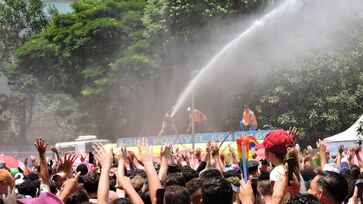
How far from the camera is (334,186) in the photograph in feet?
14.4

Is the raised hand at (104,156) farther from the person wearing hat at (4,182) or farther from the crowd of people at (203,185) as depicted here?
the person wearing hat at (4,182)

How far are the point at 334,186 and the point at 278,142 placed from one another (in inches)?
37.9

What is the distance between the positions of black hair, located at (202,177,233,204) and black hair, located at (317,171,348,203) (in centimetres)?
67

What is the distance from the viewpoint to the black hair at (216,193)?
167 inches

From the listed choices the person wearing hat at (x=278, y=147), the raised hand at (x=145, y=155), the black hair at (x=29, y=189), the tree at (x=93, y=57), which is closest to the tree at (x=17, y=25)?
the tree at (x=93, y=57)

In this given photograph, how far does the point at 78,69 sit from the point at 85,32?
2242 mm

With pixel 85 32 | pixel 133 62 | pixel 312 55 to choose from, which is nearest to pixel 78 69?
pixel 85 32

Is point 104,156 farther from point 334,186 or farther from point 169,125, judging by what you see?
point 169,125

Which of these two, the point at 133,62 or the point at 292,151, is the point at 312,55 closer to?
the point at 133,62

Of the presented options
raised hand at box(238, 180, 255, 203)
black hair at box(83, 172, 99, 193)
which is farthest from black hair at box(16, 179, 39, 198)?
raised hand at box(238, 180, 255, 203)

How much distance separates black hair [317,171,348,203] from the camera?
4.38m

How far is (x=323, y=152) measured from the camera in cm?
746

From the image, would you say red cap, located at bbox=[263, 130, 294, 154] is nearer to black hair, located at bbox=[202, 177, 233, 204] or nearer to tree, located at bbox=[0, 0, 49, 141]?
black hair, located at bbox=[202, 177, 233, 204]

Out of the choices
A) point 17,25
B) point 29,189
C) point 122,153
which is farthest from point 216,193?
point 17,25
